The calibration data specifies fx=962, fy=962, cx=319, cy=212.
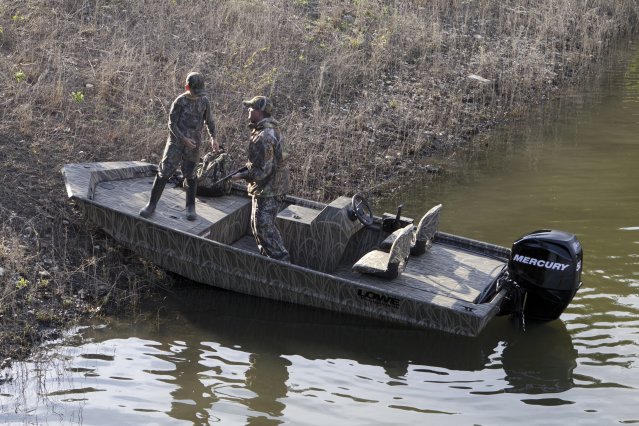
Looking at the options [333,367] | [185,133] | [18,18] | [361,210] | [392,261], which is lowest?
[333,367]

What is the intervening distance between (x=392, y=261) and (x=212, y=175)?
275cm

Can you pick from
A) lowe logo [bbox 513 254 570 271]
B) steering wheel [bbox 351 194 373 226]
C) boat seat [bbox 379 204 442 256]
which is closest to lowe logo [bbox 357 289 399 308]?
boat seat [bbox 379 204 442 256]

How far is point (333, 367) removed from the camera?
8.85 m

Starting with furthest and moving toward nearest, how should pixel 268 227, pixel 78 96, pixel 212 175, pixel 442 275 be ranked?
1. pixel 78 96
2. pixel 212 175
3. pixel 268 227
4. pixel 442 275

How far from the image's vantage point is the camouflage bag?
438 inches

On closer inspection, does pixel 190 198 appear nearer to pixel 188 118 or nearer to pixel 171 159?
pixel 171 159

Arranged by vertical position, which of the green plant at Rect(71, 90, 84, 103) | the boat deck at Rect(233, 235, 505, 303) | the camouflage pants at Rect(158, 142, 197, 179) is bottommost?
the boat deck at Rect(233, 235, 505, 303)

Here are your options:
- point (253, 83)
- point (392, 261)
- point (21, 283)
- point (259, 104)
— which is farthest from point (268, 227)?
point (253, 83)

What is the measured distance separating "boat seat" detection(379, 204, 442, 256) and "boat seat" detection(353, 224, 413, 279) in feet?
0.90

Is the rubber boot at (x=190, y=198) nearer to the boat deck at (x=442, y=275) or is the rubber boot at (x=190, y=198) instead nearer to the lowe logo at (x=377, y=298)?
the boat deck at (x=442, y=275)

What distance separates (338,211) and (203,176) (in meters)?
1.88

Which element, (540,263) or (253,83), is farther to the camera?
(253,83)

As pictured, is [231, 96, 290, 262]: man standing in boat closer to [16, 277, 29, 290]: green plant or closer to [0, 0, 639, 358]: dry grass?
[0, 0, 639, 358]: dry grass

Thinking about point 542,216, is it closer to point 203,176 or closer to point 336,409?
point 203,176
